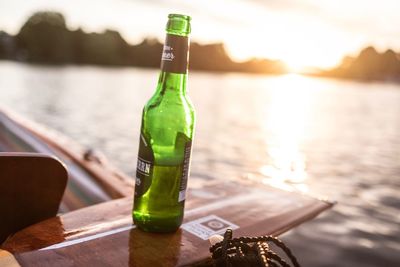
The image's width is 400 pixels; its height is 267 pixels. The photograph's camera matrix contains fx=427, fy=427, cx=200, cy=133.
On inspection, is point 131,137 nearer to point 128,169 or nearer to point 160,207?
point 128,169

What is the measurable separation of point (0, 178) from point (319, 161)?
1300 centimetres

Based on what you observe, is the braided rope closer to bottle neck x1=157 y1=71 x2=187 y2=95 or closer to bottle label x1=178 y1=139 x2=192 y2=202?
bottle label x1=178 y1=139 x2=192 y2=202

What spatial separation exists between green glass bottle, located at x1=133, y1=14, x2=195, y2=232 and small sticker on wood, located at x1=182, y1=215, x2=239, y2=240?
0.12m

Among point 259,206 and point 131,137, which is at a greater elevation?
point 259,206

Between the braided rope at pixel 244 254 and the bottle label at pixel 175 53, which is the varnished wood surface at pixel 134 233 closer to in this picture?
Result: the braided rope at pixel 244 254

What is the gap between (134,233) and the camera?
177 centimetres

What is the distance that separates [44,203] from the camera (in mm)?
1976

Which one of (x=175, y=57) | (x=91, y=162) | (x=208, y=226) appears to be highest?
(x=175, y=57)

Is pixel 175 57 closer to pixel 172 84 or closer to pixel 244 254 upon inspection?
pixel 172 84

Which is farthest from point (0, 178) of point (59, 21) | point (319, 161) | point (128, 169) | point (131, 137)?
point (59, 21)

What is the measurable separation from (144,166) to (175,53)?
0.45 meters

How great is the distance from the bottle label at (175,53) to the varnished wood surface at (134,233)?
0.69 metres

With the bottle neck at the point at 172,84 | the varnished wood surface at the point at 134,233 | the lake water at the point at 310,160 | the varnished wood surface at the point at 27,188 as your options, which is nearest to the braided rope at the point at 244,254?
the varnished wood surface at the point at 134,233

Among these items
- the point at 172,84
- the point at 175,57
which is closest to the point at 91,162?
the point at 172,84
